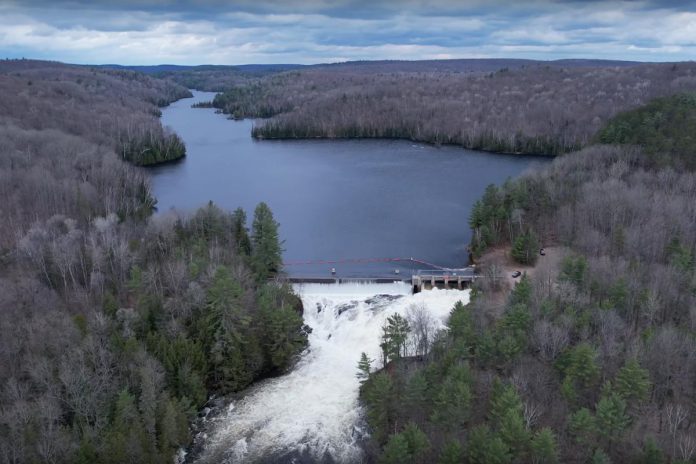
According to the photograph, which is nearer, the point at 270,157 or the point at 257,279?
the point at 257,279

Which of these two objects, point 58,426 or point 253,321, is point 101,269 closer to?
point 253,321

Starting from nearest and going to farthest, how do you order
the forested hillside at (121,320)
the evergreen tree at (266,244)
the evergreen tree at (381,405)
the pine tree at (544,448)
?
the pine tree at (544,448) < the forested hillside at (121,320) < the evergreen tree at (381,405) < the evergreen tree at (266,244)

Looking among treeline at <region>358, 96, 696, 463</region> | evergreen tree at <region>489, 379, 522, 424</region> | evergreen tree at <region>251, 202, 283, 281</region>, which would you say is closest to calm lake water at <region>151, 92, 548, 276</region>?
evergreen tree at <region>251, 202, 283, 281</region>

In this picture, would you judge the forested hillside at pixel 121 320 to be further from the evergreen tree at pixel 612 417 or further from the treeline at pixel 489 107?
the treeline at pixel 489 107

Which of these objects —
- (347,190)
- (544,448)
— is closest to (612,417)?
(544,448)

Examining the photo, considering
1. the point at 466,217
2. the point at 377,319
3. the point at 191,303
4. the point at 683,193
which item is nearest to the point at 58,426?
the point at 191,303

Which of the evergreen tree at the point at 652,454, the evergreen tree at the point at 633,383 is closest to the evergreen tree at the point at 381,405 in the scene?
the evergreen tree at the point at 633,383

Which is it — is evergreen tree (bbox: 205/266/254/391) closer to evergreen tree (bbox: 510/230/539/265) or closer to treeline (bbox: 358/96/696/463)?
treeline (bbox: 358/96/696/463)
